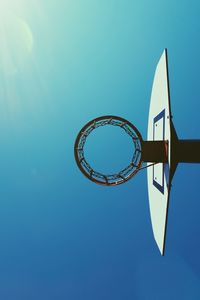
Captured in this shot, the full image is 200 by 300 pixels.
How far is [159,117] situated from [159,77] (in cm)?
130

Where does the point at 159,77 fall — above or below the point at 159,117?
above

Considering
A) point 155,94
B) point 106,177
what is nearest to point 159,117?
point 155,94

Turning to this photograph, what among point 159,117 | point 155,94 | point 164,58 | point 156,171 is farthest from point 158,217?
point 164,58

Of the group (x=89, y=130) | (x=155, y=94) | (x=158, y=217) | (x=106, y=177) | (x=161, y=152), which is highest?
(x=155, y=94)

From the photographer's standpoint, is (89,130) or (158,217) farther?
(89,130)

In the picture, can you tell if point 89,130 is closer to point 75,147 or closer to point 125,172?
point 75,147

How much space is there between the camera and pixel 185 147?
869 centimetres

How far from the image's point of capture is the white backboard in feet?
25.4

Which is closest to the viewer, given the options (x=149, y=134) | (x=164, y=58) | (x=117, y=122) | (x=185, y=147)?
(x=164, y=58)

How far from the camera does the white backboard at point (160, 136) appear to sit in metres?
7.74

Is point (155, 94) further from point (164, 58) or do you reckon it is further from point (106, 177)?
point (106, 177)

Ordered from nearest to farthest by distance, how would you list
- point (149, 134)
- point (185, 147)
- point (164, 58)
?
1. point (164, 58)
2. point (185, 147)
3. point (149, 134)

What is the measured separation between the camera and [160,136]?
9180 mm

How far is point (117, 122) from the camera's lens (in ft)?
31.0
